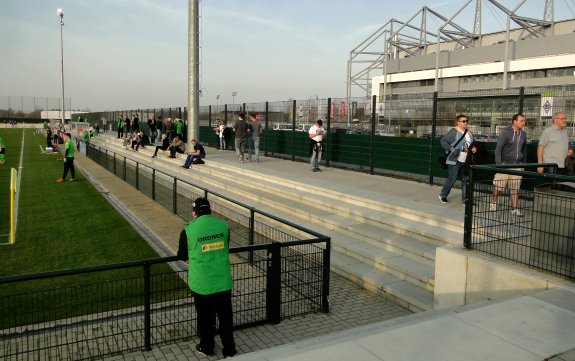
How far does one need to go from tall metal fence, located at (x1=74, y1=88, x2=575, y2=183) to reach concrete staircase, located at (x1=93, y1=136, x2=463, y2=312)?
4.03 feet

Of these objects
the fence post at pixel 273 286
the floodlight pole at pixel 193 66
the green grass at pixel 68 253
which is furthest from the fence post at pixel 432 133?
the floodlight pole at pixel 193 66

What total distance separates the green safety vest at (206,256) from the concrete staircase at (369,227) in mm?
2756

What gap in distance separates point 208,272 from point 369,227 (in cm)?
484

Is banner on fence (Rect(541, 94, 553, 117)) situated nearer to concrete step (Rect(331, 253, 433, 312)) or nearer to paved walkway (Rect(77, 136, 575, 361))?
concrete step (Rect(331, 253, 433, 312))

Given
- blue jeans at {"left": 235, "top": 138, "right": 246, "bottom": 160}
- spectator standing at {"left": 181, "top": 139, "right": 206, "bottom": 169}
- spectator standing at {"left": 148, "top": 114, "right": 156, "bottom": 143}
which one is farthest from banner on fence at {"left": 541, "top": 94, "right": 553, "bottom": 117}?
spectator standing at {"left": 148, "top": 114, "right": 156, "bottom": 143}

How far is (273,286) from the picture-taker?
5766mm

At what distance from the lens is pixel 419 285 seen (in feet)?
22.1

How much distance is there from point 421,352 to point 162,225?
28.4 ft

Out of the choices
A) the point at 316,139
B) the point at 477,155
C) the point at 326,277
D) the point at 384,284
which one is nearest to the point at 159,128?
the point at 316,139

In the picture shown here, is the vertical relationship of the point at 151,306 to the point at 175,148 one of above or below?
below

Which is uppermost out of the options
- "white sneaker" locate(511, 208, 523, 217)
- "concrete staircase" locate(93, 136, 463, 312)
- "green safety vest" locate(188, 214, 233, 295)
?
"white sneaker" locate(511, 208, 523, 217)

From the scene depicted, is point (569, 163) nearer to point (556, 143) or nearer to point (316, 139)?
point (556, 143)

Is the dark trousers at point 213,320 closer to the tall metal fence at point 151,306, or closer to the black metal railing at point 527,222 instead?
the tall metal fence at point 151,306

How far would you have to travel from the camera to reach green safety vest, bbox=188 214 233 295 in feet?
15.7
